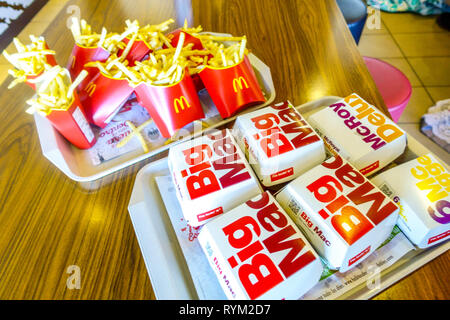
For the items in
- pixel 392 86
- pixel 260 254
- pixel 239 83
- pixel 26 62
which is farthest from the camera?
pixel 392 86

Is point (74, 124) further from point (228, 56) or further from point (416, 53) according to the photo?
point (416, 53)

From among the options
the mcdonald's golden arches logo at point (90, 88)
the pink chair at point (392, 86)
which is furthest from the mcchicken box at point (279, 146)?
the pink chair at point (392, 86)

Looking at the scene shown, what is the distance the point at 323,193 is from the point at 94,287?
58 centimetres

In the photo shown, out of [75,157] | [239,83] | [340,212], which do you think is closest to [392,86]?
[239,83]

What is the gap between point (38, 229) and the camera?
0.75 meters

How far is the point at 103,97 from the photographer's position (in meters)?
0.88

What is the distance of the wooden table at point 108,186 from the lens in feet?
2.14

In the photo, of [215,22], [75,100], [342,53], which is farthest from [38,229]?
[342,53]

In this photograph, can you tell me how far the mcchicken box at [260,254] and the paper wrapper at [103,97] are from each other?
0.50 m

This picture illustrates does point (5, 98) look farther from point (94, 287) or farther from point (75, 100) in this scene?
point (94, 287)

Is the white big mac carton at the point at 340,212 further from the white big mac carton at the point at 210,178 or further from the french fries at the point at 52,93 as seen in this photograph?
the french fries at the point at 52,93

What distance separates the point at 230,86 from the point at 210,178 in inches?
13.9

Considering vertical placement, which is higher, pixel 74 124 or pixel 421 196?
pixel 74 124
